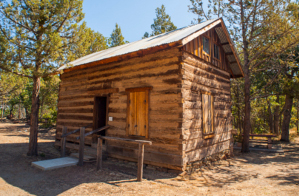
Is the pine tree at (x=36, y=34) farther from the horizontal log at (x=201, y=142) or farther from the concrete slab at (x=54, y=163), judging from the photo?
the horizontal log at (x=201, y=142)

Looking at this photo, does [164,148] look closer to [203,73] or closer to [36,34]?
[203,73]

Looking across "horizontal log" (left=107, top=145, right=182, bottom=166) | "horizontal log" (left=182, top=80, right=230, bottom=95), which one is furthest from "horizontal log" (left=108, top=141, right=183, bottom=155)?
"horizontal log" (left=182, top=80, right=230, bottom=95)

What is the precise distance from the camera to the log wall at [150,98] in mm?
6945

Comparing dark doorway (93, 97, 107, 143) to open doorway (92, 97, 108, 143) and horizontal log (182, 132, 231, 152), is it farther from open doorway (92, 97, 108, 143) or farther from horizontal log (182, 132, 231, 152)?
horizontal log (182, 132, 231, 152)

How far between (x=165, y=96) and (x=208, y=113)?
2.59 metres

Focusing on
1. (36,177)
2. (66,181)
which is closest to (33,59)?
(36,177)

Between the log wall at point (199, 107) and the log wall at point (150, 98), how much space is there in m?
0.33

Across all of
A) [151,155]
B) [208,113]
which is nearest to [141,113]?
[151,155]

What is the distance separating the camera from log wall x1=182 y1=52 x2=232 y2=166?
282 inches

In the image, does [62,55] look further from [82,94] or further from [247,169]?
[247,169]

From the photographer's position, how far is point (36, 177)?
6344 millimetres

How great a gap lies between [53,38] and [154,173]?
6.53 m

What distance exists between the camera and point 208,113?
8672 mm

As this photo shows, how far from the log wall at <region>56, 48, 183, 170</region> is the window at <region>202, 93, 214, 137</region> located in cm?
192
